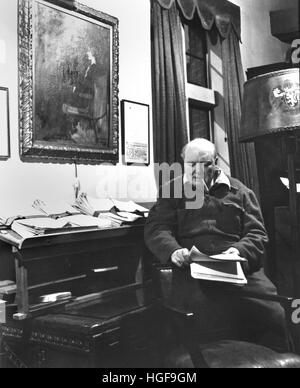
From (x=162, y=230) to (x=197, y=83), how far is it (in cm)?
171

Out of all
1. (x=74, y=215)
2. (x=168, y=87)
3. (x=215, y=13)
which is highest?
(x=215, y=13)

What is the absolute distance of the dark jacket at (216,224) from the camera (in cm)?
249

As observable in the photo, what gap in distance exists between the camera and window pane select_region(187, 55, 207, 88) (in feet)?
12.2

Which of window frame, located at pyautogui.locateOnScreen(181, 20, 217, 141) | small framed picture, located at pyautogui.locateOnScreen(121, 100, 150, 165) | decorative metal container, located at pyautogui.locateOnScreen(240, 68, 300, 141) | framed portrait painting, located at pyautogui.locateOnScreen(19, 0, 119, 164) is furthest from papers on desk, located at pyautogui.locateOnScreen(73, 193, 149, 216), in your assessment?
window frame, located at pyautogui.locateOnScreen(181, 20, 217, 141)

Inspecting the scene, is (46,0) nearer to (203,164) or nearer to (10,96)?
(10,96)

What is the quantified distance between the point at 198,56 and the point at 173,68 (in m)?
0.68

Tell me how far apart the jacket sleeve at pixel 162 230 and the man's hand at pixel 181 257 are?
3 cm

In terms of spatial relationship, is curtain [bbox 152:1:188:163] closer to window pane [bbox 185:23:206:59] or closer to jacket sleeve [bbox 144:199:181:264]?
window pane [bbox 185:23:206:59]

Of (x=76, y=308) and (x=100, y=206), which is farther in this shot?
(x=100, y=206)

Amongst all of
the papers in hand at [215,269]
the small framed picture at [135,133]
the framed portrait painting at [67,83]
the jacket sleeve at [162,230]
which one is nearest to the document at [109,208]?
the jacket sleeve at [162,230]

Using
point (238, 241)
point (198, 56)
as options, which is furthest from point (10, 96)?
point (198, 56)

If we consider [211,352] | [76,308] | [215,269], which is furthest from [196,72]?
[211,352]

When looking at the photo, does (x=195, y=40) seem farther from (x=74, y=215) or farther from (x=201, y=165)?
(x=74, y=215)

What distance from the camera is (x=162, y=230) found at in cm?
249
